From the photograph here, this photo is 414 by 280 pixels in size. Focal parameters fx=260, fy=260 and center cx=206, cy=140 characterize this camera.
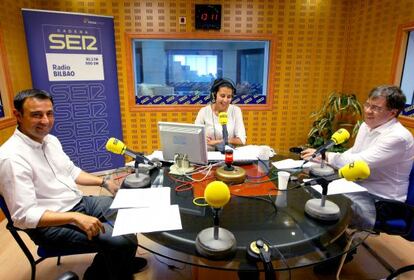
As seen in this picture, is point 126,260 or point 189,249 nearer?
point 189,249

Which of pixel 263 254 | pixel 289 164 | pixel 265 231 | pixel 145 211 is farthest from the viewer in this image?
pixel 289 164

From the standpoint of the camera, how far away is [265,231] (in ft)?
3.72

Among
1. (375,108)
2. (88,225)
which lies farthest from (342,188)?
(88,225)

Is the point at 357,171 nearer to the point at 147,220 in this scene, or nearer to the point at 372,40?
the point at 147,220

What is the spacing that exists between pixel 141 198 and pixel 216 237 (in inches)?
21.9

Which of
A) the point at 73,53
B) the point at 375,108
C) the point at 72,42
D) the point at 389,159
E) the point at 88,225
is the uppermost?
the point at 72,42

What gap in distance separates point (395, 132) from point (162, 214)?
154cm

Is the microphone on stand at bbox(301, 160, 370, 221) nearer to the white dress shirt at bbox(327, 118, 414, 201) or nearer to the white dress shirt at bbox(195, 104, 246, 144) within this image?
the white dress shirt at bbox(327, 118, 414, 201)

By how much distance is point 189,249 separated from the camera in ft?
3.38

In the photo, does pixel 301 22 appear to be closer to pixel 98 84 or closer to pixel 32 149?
pixel 98 84

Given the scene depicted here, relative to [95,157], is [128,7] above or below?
above

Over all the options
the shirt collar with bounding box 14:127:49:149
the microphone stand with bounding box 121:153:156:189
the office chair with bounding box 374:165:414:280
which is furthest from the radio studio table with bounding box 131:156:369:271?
the shirt collar with bounding box 14:127:49:149

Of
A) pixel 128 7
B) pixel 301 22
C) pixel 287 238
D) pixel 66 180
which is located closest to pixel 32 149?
pixel 66 180

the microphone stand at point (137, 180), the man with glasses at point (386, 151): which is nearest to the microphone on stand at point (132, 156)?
the microphone stand at point (137, 180)
